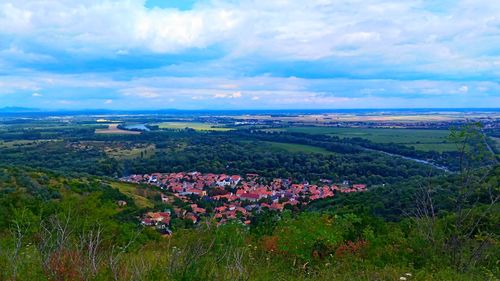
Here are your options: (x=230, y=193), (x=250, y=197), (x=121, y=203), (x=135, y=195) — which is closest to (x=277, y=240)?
(x=121, y=203)

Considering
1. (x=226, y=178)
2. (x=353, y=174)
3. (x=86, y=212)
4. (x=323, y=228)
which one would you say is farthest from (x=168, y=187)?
(x=323, y=228)

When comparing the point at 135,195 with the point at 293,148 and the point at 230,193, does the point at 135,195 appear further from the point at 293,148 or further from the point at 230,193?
the point at 293,148

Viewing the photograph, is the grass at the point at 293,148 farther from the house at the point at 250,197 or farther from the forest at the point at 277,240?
the forest at the point at 277,240

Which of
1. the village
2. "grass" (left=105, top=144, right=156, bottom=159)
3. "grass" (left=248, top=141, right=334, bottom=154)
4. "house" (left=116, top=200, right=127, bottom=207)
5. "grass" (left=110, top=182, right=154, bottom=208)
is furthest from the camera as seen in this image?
"grass" (left=248, top=141, right=334, bottom=154)

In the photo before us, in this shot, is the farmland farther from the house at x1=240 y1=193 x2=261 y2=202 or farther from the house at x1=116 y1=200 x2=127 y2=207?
the house at x1=116 y1=200 x2=127 y2=207

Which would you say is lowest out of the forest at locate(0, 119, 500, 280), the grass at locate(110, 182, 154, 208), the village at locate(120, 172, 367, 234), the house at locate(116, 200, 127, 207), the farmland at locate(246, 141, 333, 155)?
the village at locate(120, 172, 367, 234)

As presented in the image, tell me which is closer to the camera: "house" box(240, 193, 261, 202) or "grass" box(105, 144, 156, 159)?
"house" box(240, 193, 261, 202)

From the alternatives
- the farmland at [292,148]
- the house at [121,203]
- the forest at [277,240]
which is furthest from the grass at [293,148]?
the house at [121,203]

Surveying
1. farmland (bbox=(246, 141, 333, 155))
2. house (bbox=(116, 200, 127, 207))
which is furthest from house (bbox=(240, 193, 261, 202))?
farmland (bbox=(246, 141, 333, 155))
